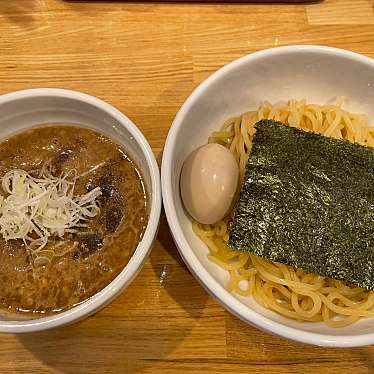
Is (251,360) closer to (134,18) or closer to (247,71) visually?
(247,71)

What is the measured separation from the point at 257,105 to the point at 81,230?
0.69 meters

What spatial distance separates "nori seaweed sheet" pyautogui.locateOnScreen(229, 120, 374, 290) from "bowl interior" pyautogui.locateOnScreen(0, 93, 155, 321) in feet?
0.91

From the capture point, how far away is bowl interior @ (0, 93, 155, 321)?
1.17 metres

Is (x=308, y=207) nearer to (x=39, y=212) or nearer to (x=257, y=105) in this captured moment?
(x=257, y=105)

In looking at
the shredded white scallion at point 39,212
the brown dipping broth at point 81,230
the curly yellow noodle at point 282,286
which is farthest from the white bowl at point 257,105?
the shredded white scallion at point 39,212

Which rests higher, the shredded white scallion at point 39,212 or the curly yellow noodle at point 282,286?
the shredded white scallion at point 39,212

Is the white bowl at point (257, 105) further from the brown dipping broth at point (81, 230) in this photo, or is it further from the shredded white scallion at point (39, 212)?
the shredded white scallion at point (39, 212)

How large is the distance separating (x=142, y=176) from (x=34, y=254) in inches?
13.4

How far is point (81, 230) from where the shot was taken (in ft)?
3.76

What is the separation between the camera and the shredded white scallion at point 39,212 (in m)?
1.12

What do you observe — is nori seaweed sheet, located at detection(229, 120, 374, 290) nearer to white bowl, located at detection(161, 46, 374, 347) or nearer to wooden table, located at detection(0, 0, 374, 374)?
white bowl, located at detection(161, 46, 374, 347)

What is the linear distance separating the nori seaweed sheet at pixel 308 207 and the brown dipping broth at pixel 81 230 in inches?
11.2

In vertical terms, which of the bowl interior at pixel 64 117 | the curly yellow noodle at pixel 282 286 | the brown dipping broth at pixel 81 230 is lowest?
the curly yellow noodle at pixel 282 286

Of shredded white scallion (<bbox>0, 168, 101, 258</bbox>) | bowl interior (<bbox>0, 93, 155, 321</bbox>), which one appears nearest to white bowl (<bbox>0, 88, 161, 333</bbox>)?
bowl interior (<bbox>0, 93, 155, 321</bbox>)
